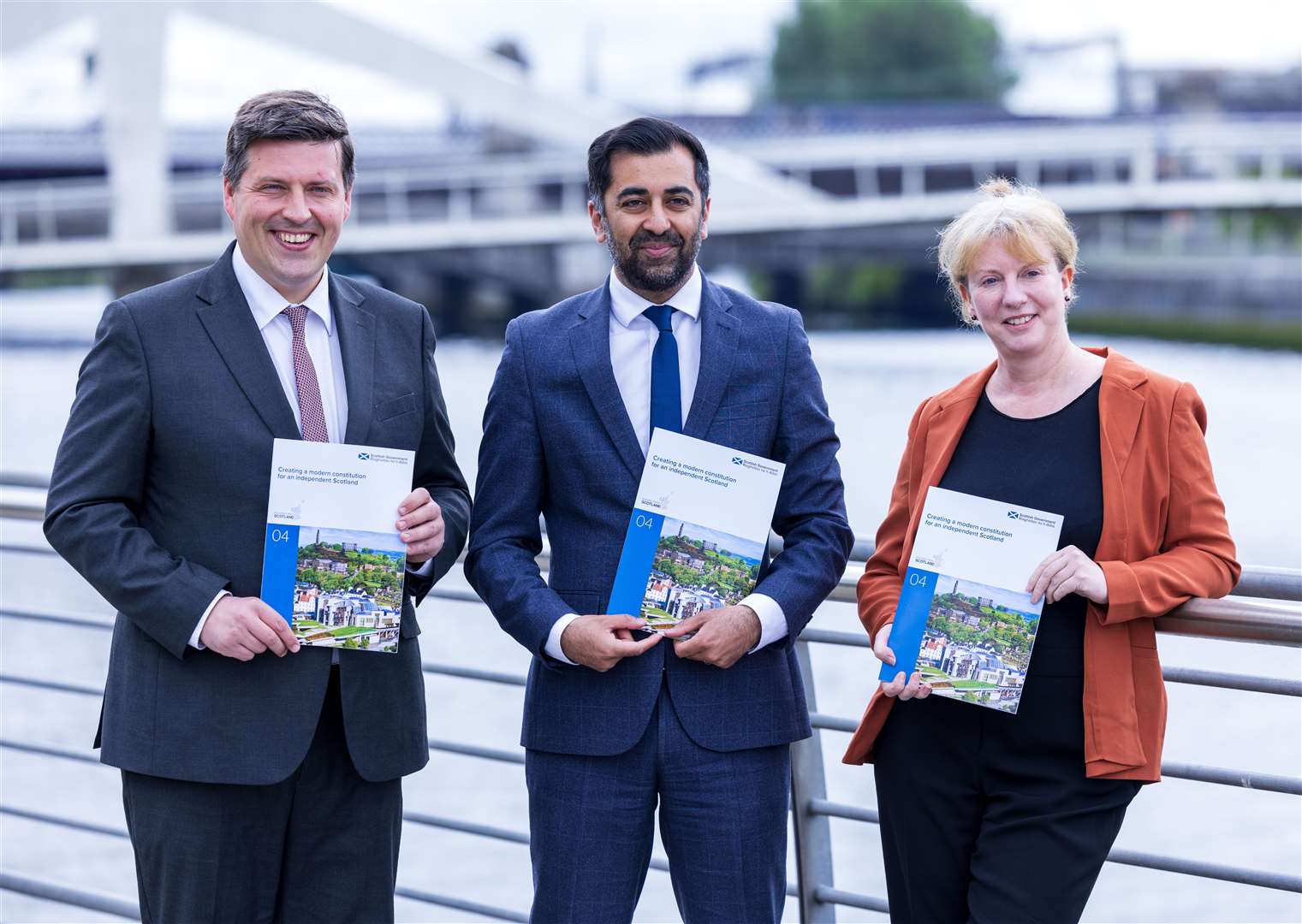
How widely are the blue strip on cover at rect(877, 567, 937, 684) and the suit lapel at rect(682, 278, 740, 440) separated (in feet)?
1.18

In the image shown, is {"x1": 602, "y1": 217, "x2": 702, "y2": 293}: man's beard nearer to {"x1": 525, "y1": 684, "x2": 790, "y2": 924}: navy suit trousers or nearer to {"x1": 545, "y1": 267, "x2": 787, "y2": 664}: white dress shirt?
{"x1": 545, "y1": 267, "x2": 787, "y2": 664}: white dress shirt

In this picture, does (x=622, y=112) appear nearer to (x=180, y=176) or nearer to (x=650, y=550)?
(x=180, y=176)

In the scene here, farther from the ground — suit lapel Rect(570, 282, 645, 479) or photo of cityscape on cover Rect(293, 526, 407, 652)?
suit lapel Rect(570, 282, 645, 479)

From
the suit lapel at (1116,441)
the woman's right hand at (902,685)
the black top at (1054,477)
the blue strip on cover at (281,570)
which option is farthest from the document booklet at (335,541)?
the suit lapel at (1116,441)

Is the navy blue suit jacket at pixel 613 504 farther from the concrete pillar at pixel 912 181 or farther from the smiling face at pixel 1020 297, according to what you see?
the concrete pillar at pixel 912 181

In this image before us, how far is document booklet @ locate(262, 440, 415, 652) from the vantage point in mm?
2084

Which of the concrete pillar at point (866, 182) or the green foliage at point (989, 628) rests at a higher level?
the concrete pillar at point (866, 182)

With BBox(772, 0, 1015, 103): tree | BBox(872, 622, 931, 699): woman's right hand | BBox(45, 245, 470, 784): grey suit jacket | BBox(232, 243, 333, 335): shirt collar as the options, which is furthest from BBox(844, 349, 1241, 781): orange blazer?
BBox(772, 0, 1015, 103): tree

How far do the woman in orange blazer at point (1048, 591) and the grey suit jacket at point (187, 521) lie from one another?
79cm

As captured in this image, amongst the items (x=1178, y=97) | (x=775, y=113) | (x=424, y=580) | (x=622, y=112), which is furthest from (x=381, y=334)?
(x=1178, y=97)

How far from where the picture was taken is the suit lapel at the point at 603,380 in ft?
7.06

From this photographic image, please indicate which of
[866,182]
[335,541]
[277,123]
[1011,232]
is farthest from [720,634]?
[866,182]

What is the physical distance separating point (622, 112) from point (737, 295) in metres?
35.9

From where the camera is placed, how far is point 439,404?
2.35m
